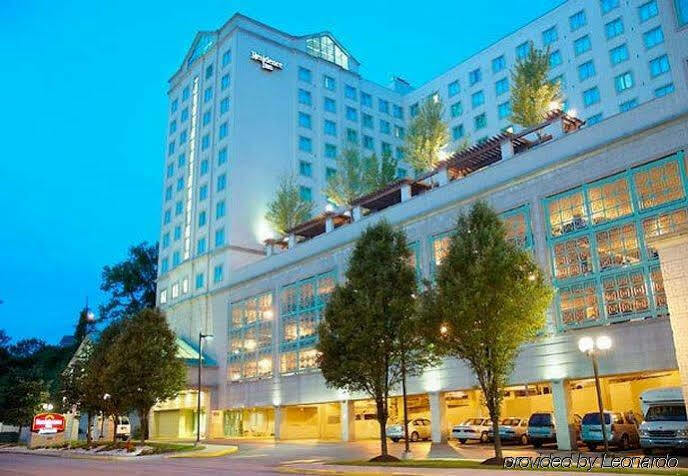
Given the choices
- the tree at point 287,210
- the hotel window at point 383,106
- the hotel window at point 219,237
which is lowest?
the hotel window at point 219,237

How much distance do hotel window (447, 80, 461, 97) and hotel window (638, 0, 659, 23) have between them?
861 inches

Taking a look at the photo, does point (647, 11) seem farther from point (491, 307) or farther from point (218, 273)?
point (218, 273)

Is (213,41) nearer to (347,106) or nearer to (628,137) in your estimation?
(347,106)

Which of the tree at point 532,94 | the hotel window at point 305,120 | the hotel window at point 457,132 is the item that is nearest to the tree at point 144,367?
the tree at point 532,94

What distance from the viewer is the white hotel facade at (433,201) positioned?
30094mm

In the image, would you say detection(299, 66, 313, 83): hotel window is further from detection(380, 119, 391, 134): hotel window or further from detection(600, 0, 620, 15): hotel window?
detection(600, 0, 620, 15): hotel window

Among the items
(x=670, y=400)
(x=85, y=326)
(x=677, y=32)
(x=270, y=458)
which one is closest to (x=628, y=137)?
(x=677, y=32)

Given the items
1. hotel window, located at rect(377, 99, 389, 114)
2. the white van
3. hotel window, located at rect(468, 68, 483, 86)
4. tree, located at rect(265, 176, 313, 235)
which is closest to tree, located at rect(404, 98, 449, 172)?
tree, located at rect(265, 176, 313, 235)

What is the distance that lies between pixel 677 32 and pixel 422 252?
18622 millimetres

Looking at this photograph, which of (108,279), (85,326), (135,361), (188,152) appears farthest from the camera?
(85,326)

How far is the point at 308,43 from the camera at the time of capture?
249 ft

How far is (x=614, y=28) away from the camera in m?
58.1

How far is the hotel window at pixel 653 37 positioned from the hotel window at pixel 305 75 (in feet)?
118

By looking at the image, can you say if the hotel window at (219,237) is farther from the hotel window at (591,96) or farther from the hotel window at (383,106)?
the hotel window at (591,96)
